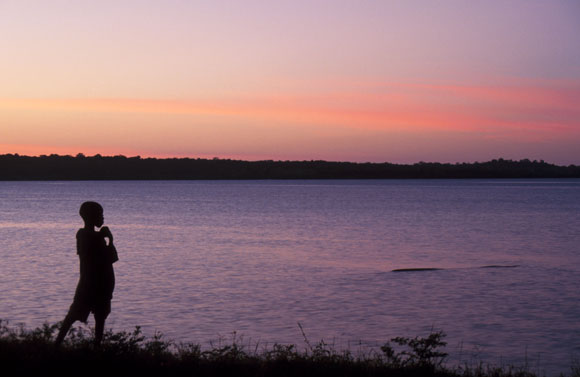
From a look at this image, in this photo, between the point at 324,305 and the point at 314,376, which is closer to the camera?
the point at 314,376

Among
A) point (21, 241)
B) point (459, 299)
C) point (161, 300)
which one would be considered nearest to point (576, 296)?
point (459, 299)

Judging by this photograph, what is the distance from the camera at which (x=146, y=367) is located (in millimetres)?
8961

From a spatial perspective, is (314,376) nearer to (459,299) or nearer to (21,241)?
(459,299)

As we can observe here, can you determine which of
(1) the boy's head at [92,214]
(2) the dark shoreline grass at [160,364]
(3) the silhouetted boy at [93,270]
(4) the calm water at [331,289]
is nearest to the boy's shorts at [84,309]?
(3) the silhouetted boy at [93,270]

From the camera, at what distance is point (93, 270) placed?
968 centimetres

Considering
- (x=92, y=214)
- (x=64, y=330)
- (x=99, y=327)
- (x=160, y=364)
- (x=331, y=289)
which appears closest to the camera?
(x=160, y=364)

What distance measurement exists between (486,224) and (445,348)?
52148 mm

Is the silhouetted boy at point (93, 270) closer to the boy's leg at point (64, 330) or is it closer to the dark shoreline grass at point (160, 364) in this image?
the boy's leg at point (64, 330)

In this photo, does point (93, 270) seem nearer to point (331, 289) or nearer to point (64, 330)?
point (64, 330)

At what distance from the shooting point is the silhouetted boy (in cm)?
962

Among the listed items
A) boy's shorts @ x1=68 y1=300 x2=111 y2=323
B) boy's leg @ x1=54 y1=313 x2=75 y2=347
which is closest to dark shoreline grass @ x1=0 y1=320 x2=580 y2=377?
boy's leg @ x1=54 y1=313 x2=75 y2=347

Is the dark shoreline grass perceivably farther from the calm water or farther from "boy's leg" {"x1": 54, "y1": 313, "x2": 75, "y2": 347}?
the calm water

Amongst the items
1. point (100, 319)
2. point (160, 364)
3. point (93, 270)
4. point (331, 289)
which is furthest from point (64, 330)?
point (331, 289)

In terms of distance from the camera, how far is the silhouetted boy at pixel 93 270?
9.62 meters
